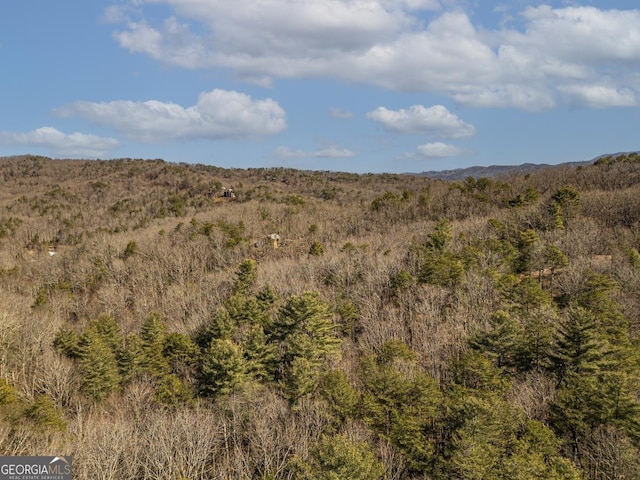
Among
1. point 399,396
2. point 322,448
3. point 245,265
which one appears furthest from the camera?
point 245,265

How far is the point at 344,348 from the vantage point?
135ft

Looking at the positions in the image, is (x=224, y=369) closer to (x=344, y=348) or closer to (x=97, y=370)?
(x=97, y=370)

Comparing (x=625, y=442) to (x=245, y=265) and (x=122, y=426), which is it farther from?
(x=245, y=265)

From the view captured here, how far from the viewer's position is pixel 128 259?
6962 centimetres

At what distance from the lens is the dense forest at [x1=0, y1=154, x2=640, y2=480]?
2119cm

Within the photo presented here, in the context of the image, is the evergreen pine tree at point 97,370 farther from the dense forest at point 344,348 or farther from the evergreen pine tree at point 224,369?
the evergreen pine tree at point 224,369

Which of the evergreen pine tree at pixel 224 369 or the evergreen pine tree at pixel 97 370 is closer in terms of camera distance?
the evergreen pine tree at pixel 224 369

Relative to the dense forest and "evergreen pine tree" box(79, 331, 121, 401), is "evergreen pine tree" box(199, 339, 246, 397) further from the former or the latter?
"evergreen pine tree" box(79, 331, 121, 401)

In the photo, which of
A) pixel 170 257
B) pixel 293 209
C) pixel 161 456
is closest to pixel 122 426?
pixel 161 456

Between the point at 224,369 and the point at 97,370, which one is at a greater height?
the point at 224,369

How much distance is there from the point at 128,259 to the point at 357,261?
129ft

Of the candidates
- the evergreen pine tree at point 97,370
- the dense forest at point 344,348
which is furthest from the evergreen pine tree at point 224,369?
the evergreen pine tree at point 97,370

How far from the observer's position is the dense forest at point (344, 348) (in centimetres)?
2119

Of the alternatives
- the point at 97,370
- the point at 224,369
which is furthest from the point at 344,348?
the point at 97,370
